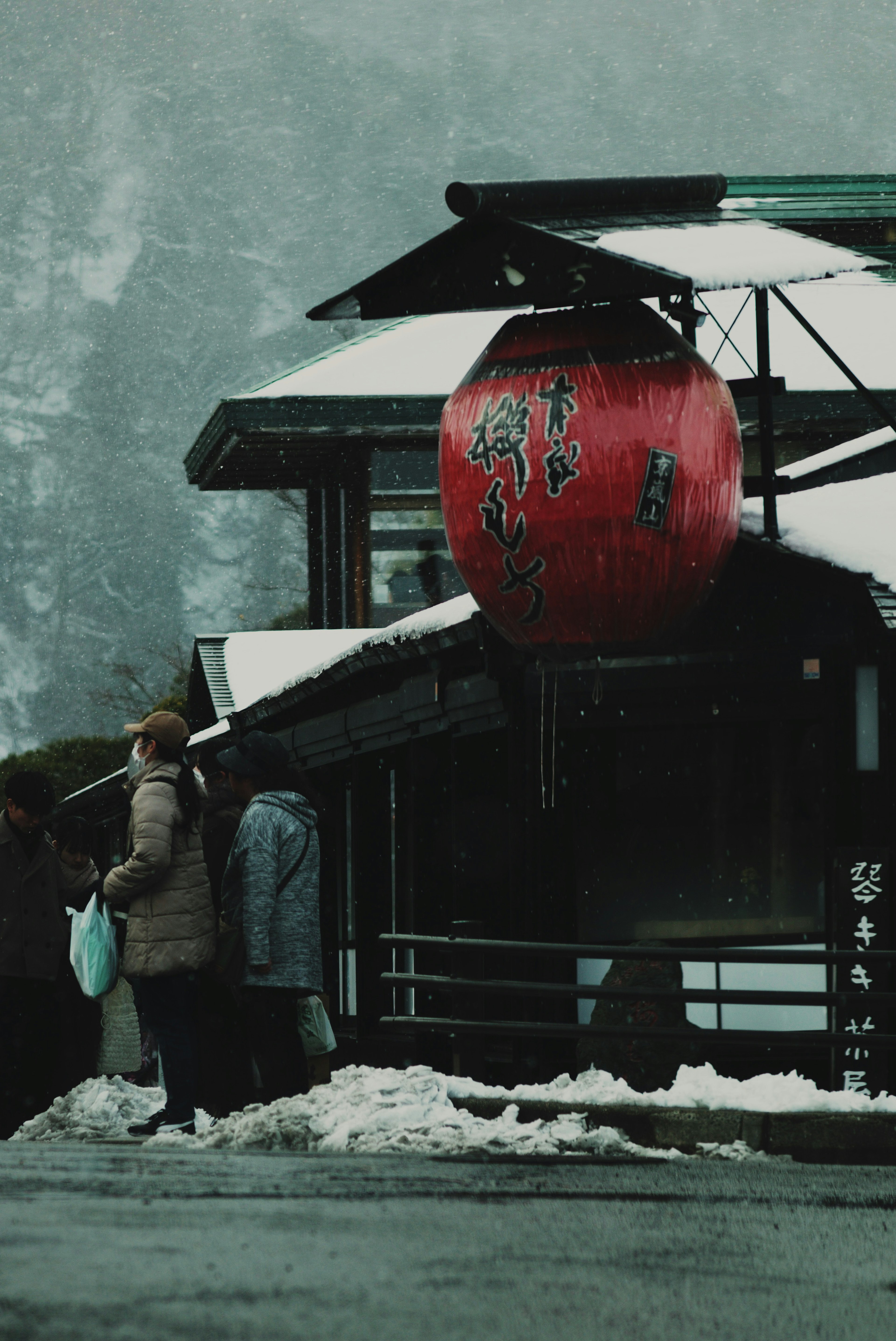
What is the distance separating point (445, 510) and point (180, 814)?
1930mm

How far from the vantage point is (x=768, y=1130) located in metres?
7.30

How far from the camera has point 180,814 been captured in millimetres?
7457

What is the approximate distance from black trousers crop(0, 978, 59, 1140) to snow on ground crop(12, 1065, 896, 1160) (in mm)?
134

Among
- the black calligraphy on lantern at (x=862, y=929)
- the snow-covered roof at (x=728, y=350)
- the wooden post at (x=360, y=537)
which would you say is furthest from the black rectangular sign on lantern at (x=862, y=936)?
the wooden post at (x=360, y=537)

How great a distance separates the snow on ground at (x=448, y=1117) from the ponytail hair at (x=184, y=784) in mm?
1287

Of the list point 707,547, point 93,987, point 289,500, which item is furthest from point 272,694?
point 289,500

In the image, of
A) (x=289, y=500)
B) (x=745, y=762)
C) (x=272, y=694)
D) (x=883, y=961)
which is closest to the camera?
(x=883, y=961)

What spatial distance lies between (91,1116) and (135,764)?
2836 millimetres

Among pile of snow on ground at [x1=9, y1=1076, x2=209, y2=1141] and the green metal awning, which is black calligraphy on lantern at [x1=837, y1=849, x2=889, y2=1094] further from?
the green metal awning

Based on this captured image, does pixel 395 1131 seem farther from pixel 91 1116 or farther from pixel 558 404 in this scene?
pixel 558 404

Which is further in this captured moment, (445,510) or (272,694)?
(272,694)

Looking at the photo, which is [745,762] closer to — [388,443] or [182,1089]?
[182,1089]

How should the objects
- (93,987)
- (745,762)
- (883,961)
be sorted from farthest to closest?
(745,762)
(93,987)
(883,961)

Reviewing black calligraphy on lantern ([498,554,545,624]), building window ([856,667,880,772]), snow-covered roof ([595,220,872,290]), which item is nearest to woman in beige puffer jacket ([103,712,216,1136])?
black calligraphy on lantern ([498,554,545,624])
